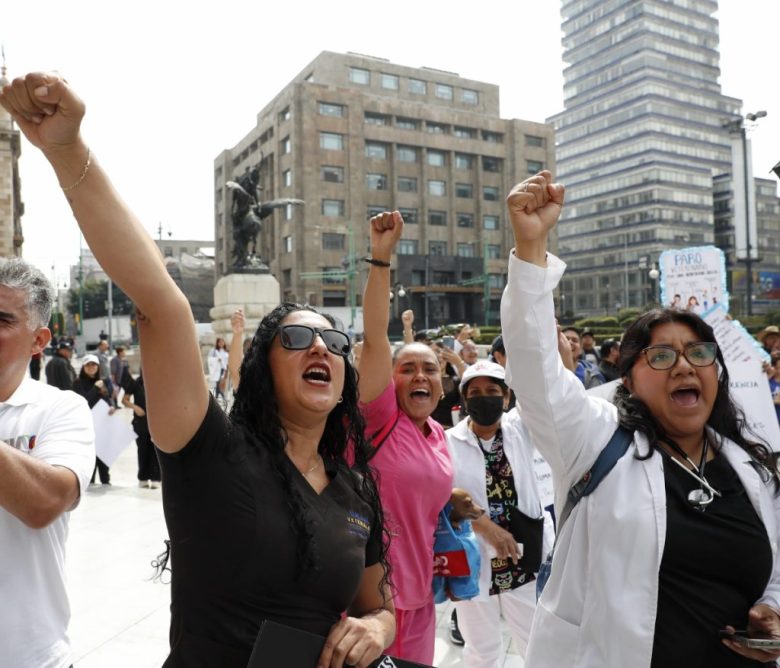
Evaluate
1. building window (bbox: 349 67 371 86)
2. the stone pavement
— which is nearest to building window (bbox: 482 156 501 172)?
building window (bbox: 349 67 371 86)

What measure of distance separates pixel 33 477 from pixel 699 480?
1925 mm

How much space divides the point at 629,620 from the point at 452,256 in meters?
60.2

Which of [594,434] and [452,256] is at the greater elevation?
[452,256]

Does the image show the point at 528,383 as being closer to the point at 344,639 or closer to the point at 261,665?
the point at 344,639

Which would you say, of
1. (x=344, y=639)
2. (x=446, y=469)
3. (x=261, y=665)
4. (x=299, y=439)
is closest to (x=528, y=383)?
(x=299, y=439)

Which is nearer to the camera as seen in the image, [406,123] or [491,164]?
[406,123]

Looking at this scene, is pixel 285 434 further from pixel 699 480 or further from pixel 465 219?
pixel 465 219

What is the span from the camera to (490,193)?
2571 inches

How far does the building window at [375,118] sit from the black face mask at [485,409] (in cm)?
5978

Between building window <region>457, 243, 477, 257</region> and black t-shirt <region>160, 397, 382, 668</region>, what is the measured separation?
61.8 m

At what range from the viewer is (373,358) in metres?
2.90

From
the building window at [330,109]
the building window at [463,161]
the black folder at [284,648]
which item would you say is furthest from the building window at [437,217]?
the black folder at [284,648]

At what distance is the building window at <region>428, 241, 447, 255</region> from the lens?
61594mm

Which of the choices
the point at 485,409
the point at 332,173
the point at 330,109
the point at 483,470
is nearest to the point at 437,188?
the point at 332,173
